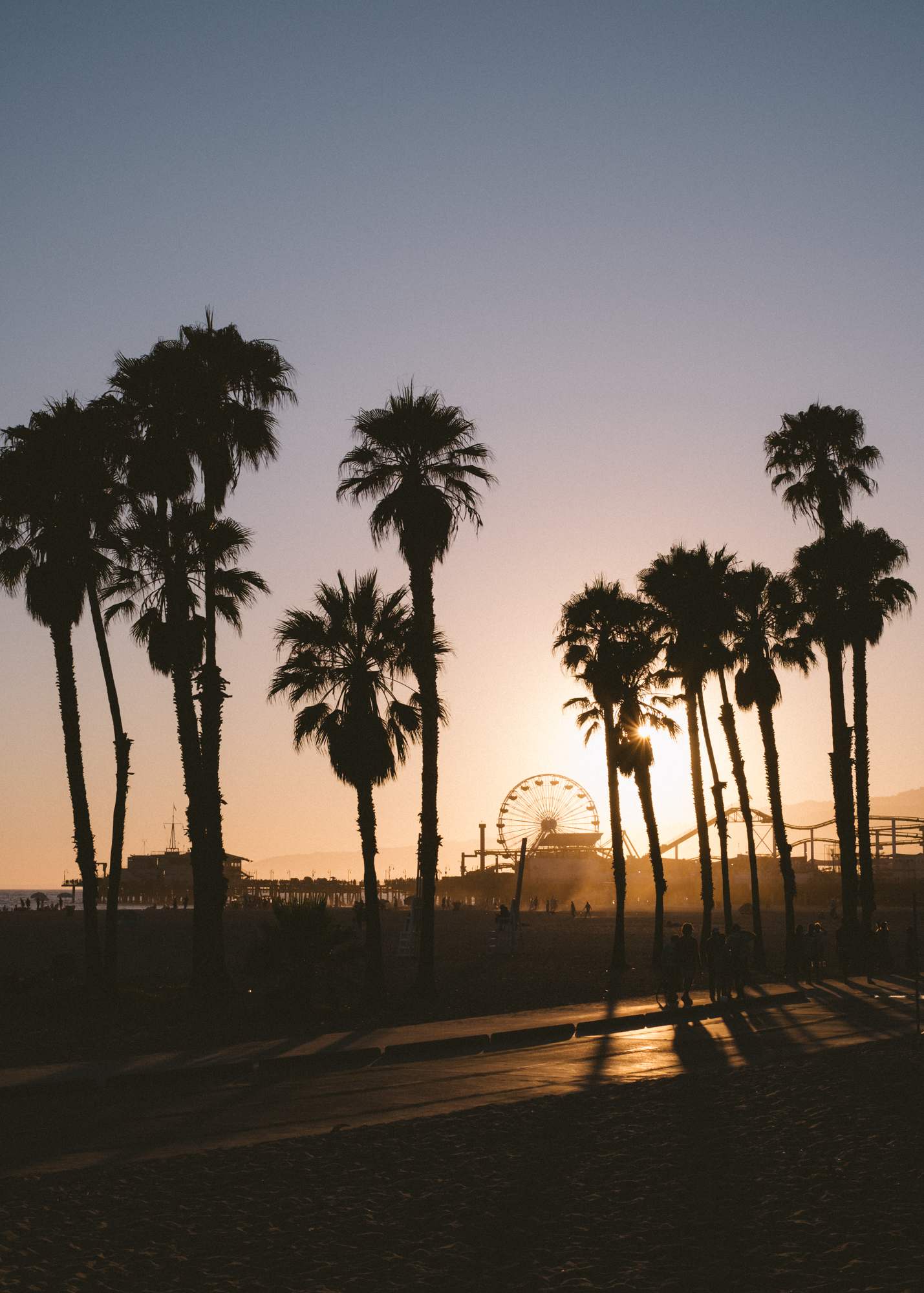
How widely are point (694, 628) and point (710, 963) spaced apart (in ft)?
51.4

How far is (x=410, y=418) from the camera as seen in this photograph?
3009 centimetres

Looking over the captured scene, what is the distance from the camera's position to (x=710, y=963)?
88.2 feet

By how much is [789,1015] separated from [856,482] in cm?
2117

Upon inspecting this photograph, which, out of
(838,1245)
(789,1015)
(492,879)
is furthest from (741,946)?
(492,879)

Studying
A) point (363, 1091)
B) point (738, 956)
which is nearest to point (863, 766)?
point (738, 956)

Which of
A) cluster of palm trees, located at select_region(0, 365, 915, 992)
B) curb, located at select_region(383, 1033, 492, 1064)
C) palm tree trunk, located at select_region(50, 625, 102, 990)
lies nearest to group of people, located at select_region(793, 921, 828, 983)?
cluster of palm trees, located at select_region(0, 365, 915, 992)

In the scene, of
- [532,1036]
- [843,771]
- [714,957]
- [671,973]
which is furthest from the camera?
[843,771]

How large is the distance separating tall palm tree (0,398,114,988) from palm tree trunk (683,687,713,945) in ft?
68.4

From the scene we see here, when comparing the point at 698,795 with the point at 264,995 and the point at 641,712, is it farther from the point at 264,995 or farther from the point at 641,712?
the point at 264,995

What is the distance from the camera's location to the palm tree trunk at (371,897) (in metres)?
27.8

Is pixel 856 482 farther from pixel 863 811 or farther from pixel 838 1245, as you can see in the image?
pixel 838 1245

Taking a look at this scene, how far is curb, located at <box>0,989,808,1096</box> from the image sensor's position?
15281mm

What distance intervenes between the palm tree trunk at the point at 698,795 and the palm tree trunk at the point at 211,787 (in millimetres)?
18832

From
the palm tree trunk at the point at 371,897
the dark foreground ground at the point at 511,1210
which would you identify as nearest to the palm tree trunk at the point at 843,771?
the palm tree trunk at the point at 371,897
